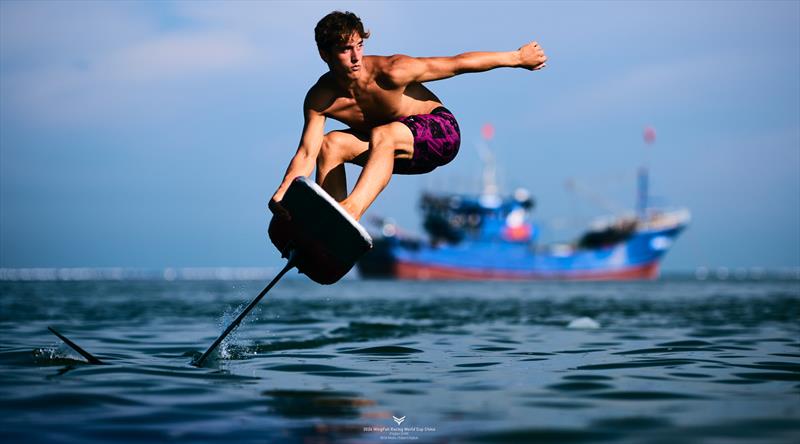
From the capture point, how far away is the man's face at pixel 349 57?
215 inches

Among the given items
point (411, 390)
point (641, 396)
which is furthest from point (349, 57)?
point (641, 396)

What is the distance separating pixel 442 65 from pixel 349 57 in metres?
0.70

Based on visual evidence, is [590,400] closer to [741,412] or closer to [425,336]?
[741,412]

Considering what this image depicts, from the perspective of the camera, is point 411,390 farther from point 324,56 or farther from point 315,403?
point 324,56

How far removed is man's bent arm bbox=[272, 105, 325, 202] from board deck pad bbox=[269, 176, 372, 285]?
0.46m

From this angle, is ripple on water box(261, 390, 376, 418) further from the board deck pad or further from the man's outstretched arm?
the man's outstretched arm

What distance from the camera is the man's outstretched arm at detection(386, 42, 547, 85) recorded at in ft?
18.6

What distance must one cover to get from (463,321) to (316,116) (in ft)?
27.3

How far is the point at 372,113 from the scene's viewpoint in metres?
5.93

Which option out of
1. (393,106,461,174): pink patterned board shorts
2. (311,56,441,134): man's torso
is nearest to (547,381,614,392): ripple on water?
(393,106,461,174): pink patterned board shorts

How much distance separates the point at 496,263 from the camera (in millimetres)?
66375

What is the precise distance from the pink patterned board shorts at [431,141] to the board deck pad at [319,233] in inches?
34.7

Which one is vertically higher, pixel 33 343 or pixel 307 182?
pixel 307 182

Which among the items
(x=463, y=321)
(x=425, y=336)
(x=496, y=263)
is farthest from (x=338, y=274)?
(x=496, y=263)
